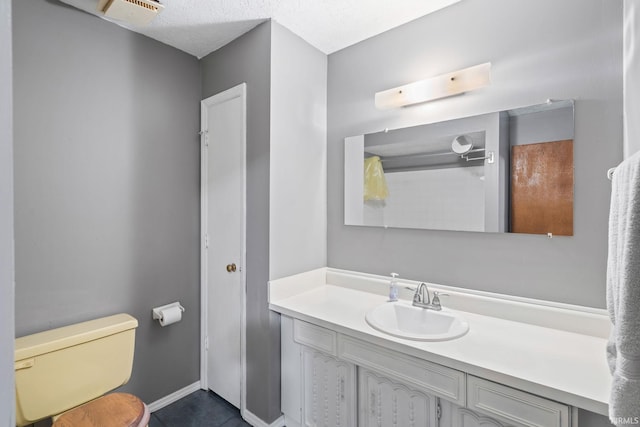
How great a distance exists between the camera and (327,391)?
1.60m

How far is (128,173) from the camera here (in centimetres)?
193

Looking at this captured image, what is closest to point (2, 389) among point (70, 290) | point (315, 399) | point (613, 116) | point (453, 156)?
point (315, 399)

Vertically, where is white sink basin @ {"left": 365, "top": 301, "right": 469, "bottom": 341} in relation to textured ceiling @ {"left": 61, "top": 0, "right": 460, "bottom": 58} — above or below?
below

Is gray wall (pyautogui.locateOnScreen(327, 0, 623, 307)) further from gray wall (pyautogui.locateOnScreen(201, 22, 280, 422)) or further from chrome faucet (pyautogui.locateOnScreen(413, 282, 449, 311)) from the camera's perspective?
gray wall (pyautogui.locateOnScreen(201, 22, 280, 422))

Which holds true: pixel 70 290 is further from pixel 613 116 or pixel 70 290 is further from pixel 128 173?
pixel 613 116

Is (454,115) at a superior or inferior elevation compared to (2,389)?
superior

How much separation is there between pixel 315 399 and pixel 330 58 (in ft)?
7.24

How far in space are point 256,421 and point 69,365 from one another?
106 cm

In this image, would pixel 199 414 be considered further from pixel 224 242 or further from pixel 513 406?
pixel 513 406

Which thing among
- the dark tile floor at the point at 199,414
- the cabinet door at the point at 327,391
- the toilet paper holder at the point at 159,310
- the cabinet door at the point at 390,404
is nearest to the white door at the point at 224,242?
the dark tile floor at the point at 199,414

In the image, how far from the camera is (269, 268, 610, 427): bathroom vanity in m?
1.04

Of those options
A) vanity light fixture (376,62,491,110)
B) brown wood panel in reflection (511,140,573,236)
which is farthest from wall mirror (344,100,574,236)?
vanity light fixture (376,62,491,110)

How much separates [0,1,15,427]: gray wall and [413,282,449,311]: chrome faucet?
1.59 metres

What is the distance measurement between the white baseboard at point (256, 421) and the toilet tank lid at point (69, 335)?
889 mm
